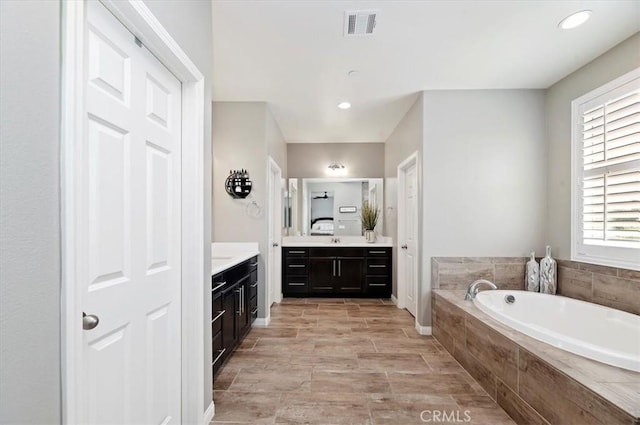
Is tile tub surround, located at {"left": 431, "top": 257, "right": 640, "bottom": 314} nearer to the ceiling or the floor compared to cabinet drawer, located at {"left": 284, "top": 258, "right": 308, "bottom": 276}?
nearer to the ceiling

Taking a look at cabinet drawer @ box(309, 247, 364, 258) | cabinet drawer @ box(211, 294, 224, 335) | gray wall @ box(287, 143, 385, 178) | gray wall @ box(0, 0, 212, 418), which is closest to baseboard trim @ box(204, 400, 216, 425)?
cabinet drawer @ box(211, 294, 224, 335)

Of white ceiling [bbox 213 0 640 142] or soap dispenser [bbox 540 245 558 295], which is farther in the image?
soap dispenser [bbox 540 245 558 295]

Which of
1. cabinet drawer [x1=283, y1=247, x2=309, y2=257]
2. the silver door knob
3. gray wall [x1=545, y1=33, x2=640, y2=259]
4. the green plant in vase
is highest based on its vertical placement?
gray wall [x1=545, y1=33, x2=640, y2=259]

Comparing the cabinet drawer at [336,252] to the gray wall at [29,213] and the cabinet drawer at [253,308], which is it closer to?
the cabinet drawer at [253,308]

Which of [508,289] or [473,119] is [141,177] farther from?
[508,289]

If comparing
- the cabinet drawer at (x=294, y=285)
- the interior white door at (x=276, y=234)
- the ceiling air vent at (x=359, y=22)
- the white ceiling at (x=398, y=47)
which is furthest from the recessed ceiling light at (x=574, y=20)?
the cabinet drawer at (x=294, y=285)

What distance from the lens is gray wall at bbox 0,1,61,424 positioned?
744 mm

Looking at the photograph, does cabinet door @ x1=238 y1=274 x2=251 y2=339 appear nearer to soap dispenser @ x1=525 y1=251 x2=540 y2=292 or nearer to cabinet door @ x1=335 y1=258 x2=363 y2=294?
cabinet door @ x1=335 y1=258 x2=363 y2=294

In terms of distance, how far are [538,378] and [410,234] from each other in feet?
8.54

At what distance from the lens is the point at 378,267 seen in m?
5.35

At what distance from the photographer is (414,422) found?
6.70 feet

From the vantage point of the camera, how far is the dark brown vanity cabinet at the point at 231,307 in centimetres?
250

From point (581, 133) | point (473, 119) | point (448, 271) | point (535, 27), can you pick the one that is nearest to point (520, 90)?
point (473, 119)

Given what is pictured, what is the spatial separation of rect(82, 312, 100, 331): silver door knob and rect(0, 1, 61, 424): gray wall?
7.8 inches
